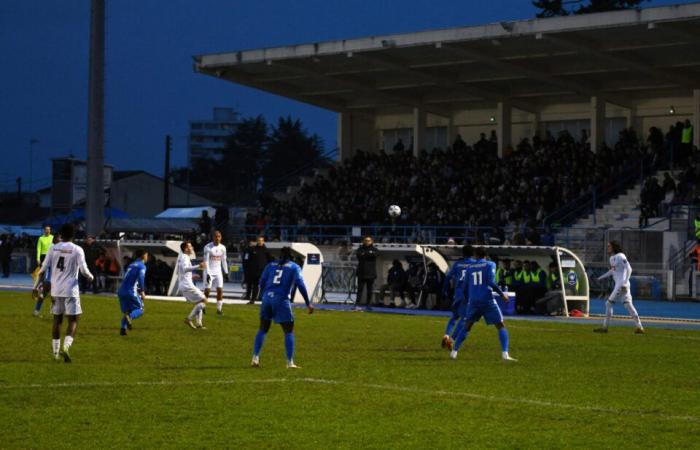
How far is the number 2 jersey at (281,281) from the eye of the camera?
58.0ft

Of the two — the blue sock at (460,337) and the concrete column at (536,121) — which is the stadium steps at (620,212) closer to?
the concrete column at (536,121)

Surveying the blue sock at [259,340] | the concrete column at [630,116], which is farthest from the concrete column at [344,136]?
the blue sock at [259,340]

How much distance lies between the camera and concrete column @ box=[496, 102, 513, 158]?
58375 millimetres

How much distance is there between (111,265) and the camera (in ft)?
148

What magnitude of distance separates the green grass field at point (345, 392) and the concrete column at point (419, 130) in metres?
36.4

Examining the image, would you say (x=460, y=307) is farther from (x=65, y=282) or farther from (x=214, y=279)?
(x=214, y=279)

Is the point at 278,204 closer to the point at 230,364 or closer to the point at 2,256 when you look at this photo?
the point at 2,256

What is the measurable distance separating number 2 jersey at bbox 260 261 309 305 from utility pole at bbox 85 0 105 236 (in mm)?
32669

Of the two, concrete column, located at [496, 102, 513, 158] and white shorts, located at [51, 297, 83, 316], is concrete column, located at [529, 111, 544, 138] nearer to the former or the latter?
concrete column, located at [496, 102, 513, 158]

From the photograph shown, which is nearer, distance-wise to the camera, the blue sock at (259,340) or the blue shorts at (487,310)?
the blue sock at (259,340)

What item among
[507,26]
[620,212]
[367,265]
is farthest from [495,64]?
[367,265]

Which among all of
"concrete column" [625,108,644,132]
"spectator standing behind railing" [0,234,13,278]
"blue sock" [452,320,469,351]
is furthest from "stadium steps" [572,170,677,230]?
"blue sock" [452,320,469,351]

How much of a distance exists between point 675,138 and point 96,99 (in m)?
22.9


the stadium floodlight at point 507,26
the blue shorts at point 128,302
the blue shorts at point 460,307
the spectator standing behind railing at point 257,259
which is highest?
the stadium floodlight at point 507,26
